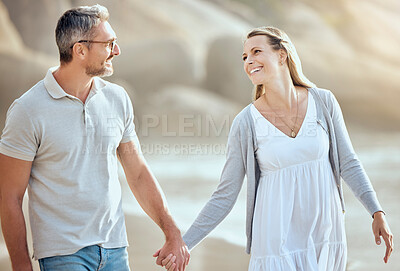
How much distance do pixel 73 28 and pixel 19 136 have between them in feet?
1.27

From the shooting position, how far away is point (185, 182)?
334 inches

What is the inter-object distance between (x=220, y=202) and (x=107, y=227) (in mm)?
471

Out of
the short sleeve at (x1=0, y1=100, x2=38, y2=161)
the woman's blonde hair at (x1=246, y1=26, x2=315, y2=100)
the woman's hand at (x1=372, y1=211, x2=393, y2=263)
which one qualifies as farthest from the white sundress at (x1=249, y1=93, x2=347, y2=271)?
the short sleeve at (x1=0, y1=100, x2=38, y2=161)

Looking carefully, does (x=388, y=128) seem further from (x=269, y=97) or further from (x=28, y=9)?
(x=269, y=97)

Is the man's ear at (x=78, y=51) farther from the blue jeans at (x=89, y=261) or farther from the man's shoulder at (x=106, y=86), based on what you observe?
the blue jeans at (x=89, y=261)

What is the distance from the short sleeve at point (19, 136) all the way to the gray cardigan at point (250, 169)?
69cm

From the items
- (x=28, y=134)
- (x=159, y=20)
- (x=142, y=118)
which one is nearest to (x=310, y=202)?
(x=28, y=134)

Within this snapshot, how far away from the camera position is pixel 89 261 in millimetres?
1832

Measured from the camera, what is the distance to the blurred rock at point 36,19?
13211 mm

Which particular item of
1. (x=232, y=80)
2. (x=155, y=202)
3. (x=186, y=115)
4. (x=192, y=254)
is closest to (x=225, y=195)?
(x=155, y=202)

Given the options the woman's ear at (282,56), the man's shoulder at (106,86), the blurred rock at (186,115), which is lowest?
the man's shoulder at (106,86)

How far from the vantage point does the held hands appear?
207 cm

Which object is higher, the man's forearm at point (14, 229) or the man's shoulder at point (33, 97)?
the man's shoulder at point (33, 97)

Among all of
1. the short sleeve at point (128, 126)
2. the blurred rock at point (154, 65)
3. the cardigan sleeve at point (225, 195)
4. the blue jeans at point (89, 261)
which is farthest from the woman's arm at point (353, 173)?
the blurred rock at point (154, 65)
